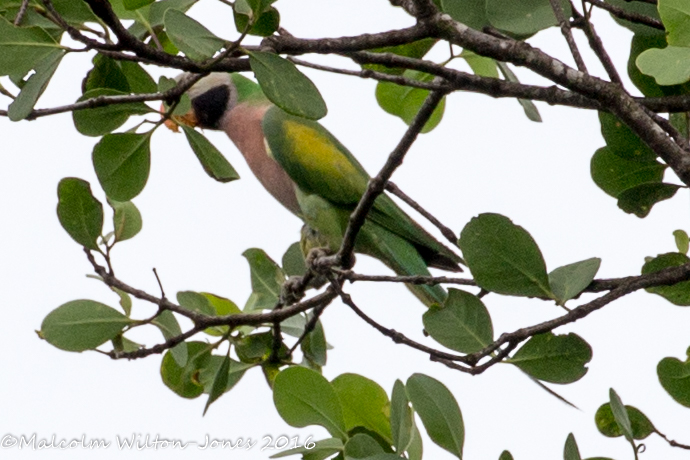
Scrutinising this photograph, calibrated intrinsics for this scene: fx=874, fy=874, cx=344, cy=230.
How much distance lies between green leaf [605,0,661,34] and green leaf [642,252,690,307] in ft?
1.49

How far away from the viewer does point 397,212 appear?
3145 millimetres

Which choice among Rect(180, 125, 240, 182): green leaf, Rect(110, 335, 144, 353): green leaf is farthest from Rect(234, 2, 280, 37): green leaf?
Rect(110, 335, 144, 353): green leaf

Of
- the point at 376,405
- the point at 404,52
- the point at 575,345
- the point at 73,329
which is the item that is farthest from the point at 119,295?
the point at 575,345

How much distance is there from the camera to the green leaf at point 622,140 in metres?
1.80

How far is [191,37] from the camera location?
4.35ft

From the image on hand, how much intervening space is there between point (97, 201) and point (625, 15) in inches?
46.7

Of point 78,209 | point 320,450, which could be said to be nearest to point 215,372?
point 78,209

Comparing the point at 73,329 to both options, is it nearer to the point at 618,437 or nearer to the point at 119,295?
the point at 119,295

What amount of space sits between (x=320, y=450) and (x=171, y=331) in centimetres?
59

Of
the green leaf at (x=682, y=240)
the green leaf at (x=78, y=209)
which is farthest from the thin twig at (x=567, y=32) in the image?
the green leaf at (x=78, y=209)

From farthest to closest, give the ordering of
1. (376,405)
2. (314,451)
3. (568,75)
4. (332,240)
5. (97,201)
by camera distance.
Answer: (332,240) < (97,201) < (376,405) < (314,451) < (568,75)

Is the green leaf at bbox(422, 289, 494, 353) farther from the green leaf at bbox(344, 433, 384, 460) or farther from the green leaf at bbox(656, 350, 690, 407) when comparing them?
the green leaf at bbox(656, 350, 690, 407)

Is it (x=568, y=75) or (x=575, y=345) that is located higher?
(x=568, y=75)

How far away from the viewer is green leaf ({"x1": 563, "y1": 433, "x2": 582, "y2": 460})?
1.46 meters
